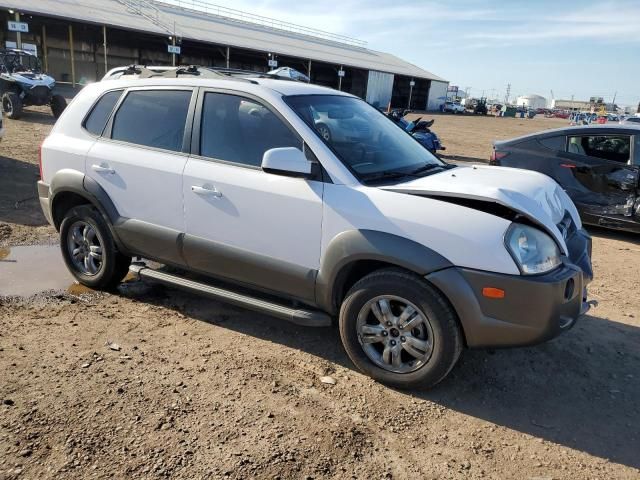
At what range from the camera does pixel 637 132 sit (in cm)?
702

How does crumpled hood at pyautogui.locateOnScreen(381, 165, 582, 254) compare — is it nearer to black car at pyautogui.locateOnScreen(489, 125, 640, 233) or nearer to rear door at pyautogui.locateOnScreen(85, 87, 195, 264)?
rear door at pyautogui.locateOnScreen(85, 87, 195, 264)

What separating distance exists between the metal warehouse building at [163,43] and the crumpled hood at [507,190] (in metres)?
26.8

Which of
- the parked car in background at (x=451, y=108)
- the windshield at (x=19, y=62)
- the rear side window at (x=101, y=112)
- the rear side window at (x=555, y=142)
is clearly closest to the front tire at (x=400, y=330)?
the rear side window at (x=101, y=112)

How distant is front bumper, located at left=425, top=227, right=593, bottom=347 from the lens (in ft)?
9.70

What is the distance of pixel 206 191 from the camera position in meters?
3.80

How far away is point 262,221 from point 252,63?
153 ft

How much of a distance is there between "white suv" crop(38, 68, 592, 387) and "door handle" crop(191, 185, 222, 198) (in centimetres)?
1

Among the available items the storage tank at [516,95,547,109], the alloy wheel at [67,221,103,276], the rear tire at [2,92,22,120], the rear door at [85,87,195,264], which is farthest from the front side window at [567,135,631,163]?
the storage tank at [516,95,547,109]

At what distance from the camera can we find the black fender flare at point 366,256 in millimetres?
3105

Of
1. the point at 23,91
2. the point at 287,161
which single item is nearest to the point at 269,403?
the point at 287,161

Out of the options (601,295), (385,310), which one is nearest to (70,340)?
(385,310)

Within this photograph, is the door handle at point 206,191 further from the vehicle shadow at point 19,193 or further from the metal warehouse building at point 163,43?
the metal warehouse building at point 163,43

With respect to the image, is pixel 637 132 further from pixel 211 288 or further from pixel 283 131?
pixel 211 288

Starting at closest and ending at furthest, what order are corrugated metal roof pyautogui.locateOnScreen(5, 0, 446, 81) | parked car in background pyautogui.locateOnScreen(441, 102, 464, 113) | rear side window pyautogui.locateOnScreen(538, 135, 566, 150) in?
rear side window pyautogui.locateOnScreen(538, 135, 566, 150) < corrugated metal roof pyautogui.locateOnScreen(5, 0, 446, 81) < parked car in background pyautogui.locateOnScreen(441, 102, 464, 113)
